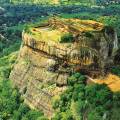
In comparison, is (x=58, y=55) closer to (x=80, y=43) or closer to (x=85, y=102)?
(x=80, y=43)

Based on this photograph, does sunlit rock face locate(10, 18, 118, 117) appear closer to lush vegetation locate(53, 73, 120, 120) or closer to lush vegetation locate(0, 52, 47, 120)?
lush vegetation locate(0, 52, 47, 120)

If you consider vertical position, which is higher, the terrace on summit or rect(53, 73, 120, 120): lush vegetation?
the terrace on summit

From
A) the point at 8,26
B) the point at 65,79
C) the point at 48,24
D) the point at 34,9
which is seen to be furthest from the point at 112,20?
the point at 65,79

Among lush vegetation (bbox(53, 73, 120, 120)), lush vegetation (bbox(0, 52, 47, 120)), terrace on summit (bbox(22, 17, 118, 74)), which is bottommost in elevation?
lush vegetation (bbox(0, 52, 47, 120))

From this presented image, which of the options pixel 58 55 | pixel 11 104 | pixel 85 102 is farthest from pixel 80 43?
pixel 11 104

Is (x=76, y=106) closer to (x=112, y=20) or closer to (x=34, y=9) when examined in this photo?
(x=112, y=20)

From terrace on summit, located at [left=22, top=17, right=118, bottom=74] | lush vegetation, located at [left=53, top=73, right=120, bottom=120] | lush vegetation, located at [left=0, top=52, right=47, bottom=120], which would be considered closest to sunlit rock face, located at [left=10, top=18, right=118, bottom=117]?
terrace on summit, located at [left=22, top=17, right=118, bottom=74]
